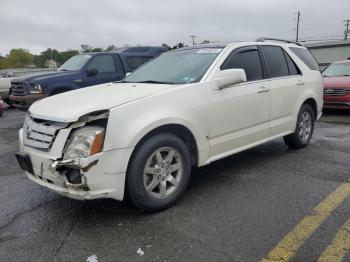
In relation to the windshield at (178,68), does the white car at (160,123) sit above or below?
below

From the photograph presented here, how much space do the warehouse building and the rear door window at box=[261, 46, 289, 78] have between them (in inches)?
1155

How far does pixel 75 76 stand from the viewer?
9953 mm

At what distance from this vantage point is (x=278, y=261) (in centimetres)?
289

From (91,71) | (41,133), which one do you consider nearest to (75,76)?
(91,71)

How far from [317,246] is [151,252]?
135cm

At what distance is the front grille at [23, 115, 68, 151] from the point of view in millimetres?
3463

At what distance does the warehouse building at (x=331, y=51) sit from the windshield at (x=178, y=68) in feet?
100

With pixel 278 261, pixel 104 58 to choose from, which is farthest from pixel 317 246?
pixel 104 58

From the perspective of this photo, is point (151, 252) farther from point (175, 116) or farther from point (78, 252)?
point (175, 116)

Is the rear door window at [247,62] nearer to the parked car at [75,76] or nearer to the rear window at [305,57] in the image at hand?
the rear window at [305,57]

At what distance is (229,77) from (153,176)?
1.46 metres

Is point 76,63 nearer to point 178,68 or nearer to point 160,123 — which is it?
point 178,68

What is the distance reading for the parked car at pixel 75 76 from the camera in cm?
954

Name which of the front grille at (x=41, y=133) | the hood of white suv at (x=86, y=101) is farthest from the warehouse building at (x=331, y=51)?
the front grille at (x=41, y=133)
